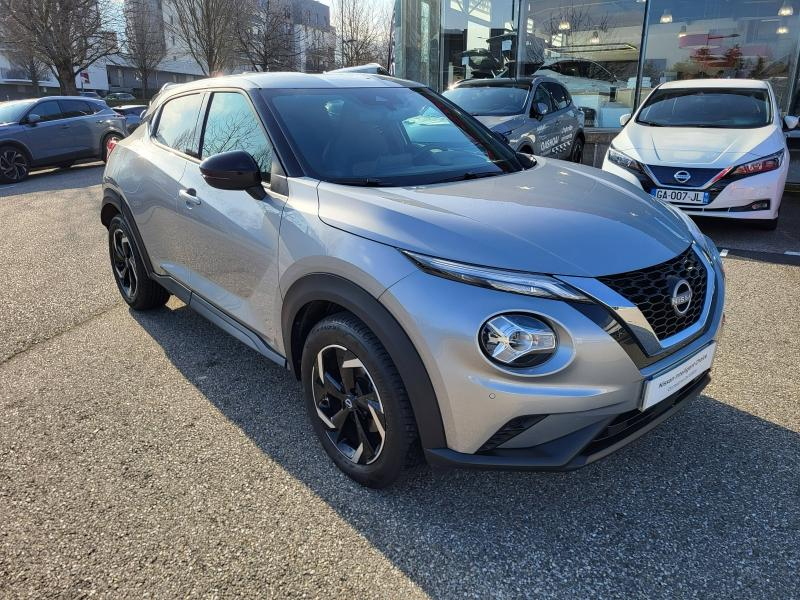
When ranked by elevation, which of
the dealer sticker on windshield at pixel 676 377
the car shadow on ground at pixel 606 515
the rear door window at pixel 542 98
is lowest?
the car shadow on ground at pixel 606 515

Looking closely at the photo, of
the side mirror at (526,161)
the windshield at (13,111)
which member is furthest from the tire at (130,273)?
the windshield at (13,111)

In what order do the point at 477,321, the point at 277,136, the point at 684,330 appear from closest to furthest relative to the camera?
the point at 477,321
the point at 684,330
the point at 277,136

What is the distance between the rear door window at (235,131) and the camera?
277cm

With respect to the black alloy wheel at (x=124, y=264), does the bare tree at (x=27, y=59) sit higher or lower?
higher

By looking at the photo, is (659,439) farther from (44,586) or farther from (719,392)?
(44,586)

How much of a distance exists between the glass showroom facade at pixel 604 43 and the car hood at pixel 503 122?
Result: 643 centimetres

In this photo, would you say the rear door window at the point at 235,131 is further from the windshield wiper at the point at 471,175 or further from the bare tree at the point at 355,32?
the bare tree at the point at 355,32

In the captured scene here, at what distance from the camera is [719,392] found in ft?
10.3

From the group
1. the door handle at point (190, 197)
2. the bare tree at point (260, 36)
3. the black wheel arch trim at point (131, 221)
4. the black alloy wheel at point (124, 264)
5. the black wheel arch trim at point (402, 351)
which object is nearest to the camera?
the black wheel arch trim at point (402, 351)

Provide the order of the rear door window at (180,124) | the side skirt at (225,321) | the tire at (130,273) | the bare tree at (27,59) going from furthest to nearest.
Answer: the bare tree at (27,59)
the tire at (130,273)
the rear door window at (180,124)
the side skirt at (225,321)

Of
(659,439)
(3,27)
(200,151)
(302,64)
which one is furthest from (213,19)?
(659,439)

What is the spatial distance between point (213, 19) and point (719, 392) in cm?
3203

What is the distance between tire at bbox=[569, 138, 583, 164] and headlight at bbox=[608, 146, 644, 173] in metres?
3.34

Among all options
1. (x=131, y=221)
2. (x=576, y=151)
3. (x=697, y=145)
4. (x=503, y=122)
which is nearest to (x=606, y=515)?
(x=131, y=221)
